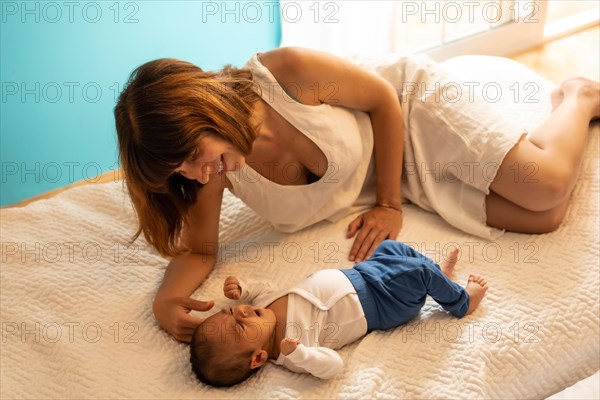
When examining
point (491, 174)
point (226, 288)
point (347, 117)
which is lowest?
point (226, 288)

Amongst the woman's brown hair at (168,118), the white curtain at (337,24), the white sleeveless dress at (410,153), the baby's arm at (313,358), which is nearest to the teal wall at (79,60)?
the white curtain at (337,24)

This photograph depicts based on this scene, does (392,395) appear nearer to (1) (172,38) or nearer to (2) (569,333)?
A: (2) (569,333)

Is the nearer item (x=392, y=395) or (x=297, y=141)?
(x=392, y=395)

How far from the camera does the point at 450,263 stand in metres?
1.56

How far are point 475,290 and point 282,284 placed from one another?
0.41m

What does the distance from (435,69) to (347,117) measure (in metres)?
0.27

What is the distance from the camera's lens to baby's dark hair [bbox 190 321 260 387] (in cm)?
134

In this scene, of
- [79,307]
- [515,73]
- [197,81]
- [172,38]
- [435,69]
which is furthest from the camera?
[172,38]

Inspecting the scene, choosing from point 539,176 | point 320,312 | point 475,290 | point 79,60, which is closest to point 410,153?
point 539,176

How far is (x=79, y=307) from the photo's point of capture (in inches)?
62.6

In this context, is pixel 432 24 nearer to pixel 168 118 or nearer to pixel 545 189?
pixel 545 189

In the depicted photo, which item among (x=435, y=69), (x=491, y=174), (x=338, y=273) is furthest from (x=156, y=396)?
(x=435, y=69)

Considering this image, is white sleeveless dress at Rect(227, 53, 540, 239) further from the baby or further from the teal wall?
the teal wall

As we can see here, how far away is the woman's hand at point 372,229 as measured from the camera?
1.64 meters
